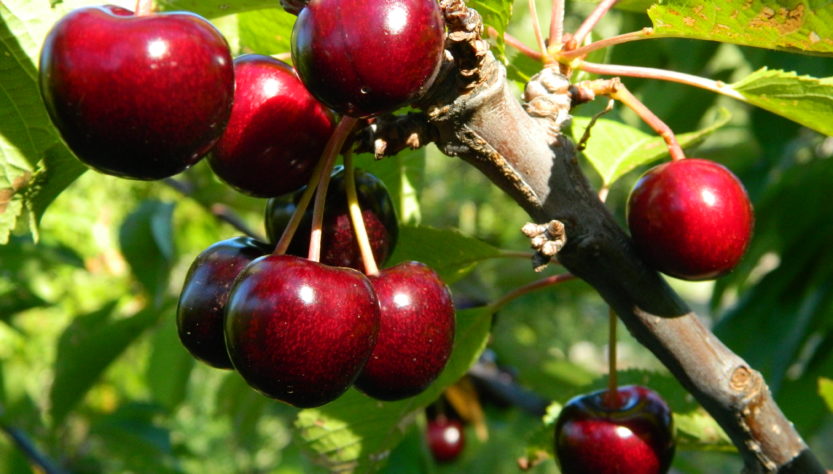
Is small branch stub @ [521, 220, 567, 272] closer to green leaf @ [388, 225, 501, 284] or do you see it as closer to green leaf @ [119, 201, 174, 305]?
green leaf @ [388, 225, 501, 284]

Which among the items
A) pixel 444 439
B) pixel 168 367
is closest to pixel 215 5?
pixel 168 367

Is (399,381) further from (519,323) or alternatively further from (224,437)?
(224,437)

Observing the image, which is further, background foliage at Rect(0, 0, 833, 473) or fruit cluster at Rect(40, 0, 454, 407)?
background foliage at Rect(0, 0, 833, 473)

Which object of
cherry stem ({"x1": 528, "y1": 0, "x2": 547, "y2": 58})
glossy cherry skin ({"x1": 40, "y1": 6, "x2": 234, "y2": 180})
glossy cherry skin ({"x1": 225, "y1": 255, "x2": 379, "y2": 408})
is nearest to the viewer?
glossy cherry skin ({"x1": 40, "y1": 6, "x2": 234, "y2": 180})

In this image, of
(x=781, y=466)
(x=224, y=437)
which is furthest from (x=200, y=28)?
(x=224, y=437)

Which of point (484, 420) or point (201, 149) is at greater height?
point (201, 149)

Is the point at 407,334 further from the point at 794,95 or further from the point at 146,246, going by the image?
the point at 146,246

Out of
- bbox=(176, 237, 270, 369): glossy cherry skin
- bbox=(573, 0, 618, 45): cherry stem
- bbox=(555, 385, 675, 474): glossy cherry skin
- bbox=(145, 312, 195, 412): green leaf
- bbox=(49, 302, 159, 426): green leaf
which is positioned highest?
bbox=(573, 0, 618, 45): cherry stem

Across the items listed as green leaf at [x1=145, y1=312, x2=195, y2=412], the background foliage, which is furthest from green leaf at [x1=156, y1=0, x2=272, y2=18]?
green leaf at [x1=145, y1=312, x2=195, y2=412]
